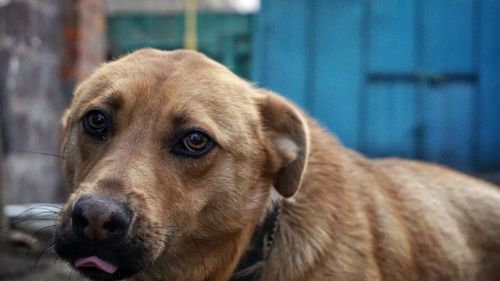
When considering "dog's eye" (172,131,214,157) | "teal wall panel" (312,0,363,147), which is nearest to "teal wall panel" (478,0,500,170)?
"teal wall panel" (312,0,363,147)

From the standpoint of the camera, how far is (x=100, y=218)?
2.43 m

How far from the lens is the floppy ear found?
3.12 metres

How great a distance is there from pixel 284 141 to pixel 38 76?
3.27 metres

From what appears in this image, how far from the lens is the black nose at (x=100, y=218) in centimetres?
243

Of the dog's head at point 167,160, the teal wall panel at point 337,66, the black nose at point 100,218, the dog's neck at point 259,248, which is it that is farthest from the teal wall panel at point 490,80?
the black nose at point 100,218

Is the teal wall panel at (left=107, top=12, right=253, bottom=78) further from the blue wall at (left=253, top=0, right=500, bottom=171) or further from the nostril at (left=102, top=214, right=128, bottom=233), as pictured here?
the nostril at (left=102, top=214, right=128, bottom=233)

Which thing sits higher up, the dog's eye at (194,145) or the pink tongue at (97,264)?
the dog's eye at (194,145)

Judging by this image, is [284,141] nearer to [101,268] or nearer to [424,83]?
[101,268]

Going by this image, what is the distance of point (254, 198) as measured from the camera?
308 cm

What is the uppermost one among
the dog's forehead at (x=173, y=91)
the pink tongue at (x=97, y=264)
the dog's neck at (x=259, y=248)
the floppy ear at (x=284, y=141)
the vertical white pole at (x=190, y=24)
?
the vertical white pole at (x=190, y=24)

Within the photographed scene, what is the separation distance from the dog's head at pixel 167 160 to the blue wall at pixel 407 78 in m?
3.75

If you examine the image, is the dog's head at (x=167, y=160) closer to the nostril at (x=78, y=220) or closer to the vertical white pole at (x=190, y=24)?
the nostril at (x=78, y=220)

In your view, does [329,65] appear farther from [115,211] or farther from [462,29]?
[115,211]

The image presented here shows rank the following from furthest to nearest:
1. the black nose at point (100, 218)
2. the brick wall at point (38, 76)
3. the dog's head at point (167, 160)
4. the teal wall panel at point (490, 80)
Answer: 1. the teal wall panel at point (490, 80)
2. the brick wall at point (38, 76)
3. the dog's head at point (167, 160)
4. the black nose at point (100, 218)
